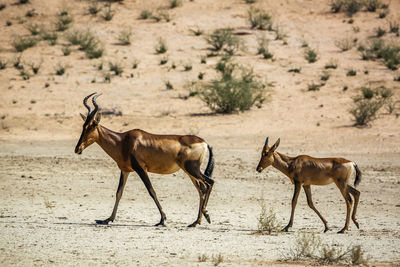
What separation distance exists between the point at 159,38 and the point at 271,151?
24392 millimetres

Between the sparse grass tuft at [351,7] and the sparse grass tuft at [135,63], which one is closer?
the sparse grass tuft at [135,63]

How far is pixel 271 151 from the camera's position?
11922mm

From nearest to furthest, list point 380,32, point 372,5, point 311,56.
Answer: point 311,56 < point 380,32 < point 372,5

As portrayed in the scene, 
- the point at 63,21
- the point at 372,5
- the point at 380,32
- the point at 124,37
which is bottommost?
the point at 124,37

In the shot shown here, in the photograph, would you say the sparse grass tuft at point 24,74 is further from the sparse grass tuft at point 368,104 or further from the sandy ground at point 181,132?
the sparse grass tuft at point 368,104

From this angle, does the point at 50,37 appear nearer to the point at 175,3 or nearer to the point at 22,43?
the point at 22,43

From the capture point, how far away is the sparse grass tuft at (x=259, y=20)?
3844 centimetres

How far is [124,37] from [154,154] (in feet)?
79.3

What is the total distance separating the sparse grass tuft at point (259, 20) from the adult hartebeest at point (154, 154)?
27401 millimetres

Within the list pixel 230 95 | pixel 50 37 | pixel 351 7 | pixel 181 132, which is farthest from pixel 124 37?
pixel 351 7

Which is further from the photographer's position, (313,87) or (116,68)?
(116,68)

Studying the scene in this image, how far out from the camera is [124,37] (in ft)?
115

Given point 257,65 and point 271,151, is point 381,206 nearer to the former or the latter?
point 271,151

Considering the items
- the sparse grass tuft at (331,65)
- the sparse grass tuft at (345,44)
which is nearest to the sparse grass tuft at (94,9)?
the sparse grass tuft at (345,44)
